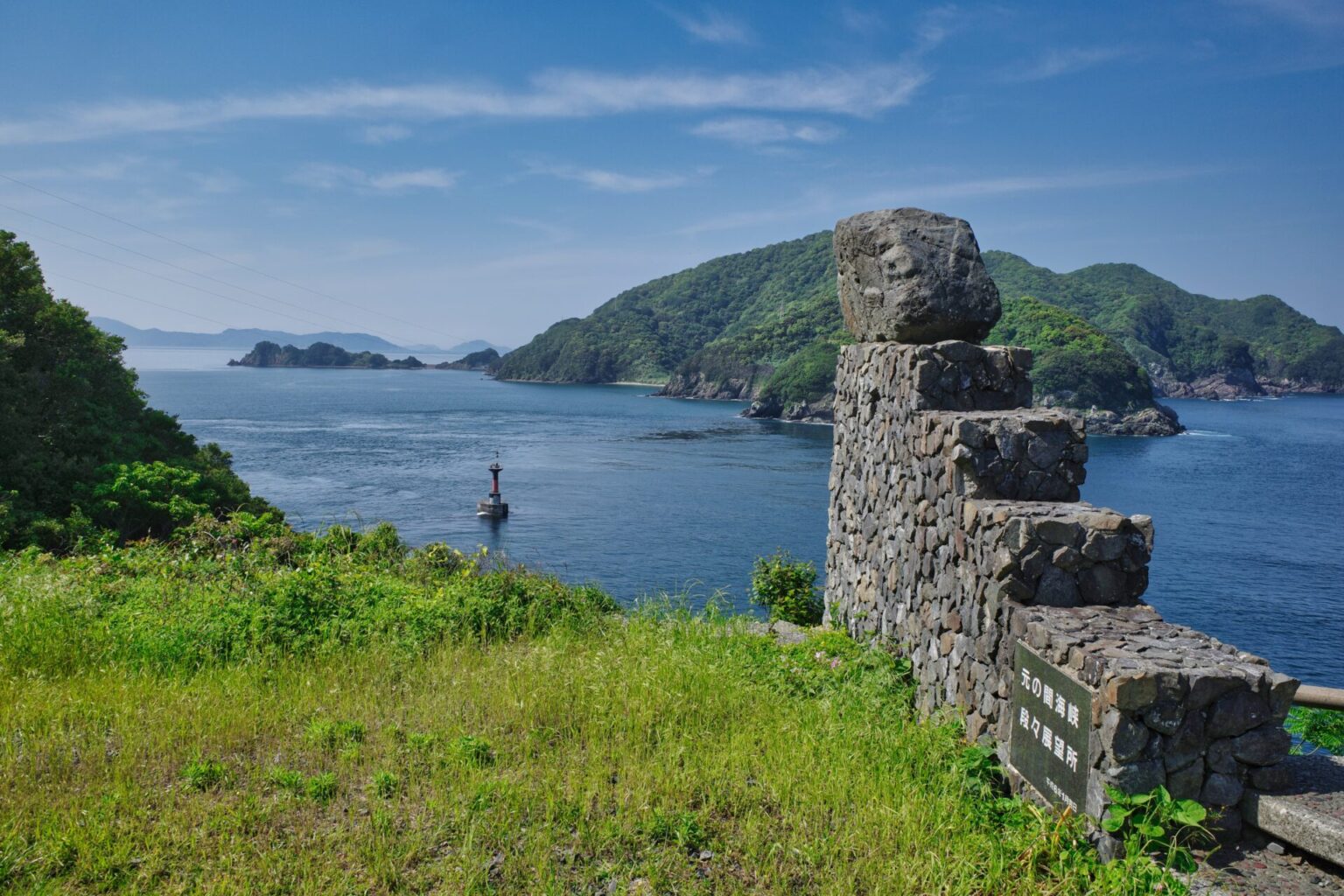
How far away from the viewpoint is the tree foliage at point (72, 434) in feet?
60.8

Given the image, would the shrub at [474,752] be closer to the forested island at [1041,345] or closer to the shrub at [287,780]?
the shrub at [287,780]

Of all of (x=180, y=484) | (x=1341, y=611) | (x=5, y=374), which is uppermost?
(x=5, y=374)

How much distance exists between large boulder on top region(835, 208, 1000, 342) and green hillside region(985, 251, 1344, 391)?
417 ft

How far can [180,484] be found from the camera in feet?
Answer: 69.0

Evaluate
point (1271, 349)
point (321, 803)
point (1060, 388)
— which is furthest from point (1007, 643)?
point (1271, 349)

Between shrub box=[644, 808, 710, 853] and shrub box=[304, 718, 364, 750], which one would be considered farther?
shrub box=[304, 718, 364, 750]

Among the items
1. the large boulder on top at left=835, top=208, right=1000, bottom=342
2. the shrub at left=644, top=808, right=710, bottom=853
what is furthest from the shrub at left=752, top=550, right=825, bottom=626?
the shrub at left=644, top=808, right=710, bottom=853

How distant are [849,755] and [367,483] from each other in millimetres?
46882

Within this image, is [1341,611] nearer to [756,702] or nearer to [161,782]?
[756,702]

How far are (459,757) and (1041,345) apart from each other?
96012 millimetres

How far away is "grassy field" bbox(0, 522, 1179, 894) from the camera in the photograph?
4.36 meters

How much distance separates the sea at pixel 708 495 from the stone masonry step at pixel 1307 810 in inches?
212

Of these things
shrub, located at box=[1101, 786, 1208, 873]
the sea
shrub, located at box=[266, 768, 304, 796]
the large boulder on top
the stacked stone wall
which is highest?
the large boulder on top

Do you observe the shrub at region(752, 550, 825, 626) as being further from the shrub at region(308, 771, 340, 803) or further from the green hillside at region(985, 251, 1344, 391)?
the green hillside at region(985, 251, 1344, 391)
